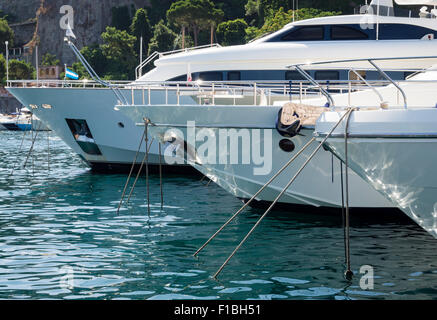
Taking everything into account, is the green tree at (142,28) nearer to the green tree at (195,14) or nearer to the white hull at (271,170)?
the green tree at (195,14)

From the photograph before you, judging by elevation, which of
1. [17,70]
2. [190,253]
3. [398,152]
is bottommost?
[190,253]

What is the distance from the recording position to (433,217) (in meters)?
8.66

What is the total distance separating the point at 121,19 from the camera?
107312 millimetres

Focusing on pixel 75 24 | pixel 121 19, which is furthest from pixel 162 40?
pixel 75 24

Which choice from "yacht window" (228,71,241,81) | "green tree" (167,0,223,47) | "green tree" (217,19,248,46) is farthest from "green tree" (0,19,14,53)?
"yacht window" (228,71,241,81)

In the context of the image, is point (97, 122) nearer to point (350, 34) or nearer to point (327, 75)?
point (327, 75)

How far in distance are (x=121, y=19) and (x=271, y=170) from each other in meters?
99.2

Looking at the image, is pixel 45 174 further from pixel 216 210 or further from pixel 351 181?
pixel 351 181

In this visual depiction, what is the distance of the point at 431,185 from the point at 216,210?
21.9 feet

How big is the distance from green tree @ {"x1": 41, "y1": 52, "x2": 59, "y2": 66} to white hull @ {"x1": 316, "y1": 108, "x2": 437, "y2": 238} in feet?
358

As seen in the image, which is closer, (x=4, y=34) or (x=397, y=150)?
(x=397, y=150)

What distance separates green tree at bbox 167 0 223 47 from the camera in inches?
3300
